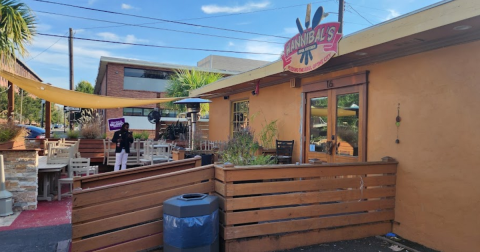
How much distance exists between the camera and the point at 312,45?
197 inches

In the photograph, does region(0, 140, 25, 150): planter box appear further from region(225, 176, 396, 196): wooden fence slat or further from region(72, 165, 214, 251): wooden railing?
region(225, 176, 396, 196): wooden fence slat

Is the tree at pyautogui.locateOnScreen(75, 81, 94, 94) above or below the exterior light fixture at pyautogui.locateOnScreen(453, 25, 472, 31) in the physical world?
above

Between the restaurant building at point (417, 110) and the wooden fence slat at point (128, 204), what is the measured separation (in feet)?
9.18

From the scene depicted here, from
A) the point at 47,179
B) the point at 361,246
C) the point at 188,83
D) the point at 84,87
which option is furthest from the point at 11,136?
the point at 84,87

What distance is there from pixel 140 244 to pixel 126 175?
3.72 ft

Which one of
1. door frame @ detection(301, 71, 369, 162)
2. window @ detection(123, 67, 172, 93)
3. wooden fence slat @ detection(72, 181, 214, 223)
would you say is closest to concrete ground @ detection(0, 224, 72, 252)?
wooden fence slat @ detection(72, 181, 214, 223)

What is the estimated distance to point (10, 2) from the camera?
17.9 feet

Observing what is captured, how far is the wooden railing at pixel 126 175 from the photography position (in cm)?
381

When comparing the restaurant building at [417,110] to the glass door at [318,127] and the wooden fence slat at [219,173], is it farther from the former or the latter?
the wooden fence slat at [219,173]

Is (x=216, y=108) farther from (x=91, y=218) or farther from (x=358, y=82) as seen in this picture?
(x=91, y=218)

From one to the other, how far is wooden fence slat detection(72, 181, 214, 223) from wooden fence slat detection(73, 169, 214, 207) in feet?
0.16

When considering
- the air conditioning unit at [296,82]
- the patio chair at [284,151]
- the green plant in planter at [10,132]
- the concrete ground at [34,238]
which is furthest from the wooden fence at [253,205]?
the green plant in planter at [10,132]

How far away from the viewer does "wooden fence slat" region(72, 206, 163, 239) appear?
3.07 meters

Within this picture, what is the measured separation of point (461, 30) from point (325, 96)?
2.60 meters
